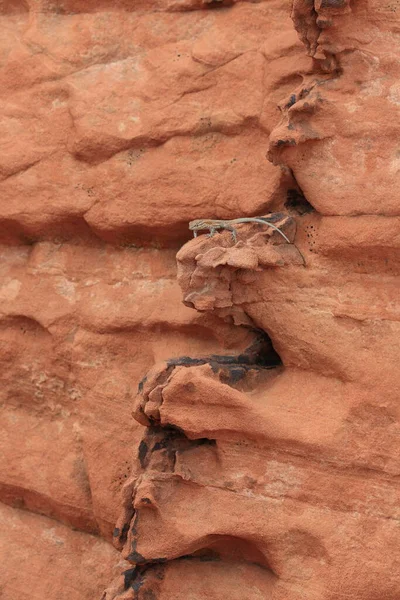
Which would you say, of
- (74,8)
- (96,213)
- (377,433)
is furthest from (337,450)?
(74,8)

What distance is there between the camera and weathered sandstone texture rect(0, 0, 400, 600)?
287cm

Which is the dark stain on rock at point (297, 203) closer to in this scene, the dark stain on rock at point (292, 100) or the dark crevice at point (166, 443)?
the dark stain on rock at point (292, 100)

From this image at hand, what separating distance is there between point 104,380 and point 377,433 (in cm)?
111

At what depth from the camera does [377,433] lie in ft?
9.30

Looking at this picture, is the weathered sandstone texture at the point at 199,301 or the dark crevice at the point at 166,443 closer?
the weathered sandstone texture at the point at 199,301

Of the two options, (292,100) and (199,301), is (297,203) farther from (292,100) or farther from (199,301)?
(199,301)

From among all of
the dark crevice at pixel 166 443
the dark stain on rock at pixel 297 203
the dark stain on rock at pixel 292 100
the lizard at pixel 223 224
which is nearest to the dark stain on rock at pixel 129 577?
the dark crevice at pixel 166 443

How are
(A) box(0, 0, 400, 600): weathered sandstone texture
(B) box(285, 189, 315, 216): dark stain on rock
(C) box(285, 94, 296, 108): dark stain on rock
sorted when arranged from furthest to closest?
(B) box(285, 189, 315, 216): dark stain on rock → (C) box(285, 94, 296, 108): dark stain on rock → (A) box(0, 0, 400, 600): weathered sandstone texture

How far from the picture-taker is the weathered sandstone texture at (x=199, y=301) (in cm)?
287

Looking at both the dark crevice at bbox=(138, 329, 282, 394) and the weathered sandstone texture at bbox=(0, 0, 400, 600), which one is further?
the dark crevice at bbox=(138, 329, 282, 394)

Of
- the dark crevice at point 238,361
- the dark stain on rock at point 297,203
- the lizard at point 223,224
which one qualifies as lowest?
the dark crevice at point 238,361

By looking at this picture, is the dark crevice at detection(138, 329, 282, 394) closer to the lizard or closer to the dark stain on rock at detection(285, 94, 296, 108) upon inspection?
the lizard

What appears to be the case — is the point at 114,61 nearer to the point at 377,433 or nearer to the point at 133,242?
the point at 133,242

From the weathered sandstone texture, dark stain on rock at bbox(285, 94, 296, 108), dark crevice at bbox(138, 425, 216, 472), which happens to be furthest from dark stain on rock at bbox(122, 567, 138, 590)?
dark stain on rock at bbox(285, 94, 296, 108)
